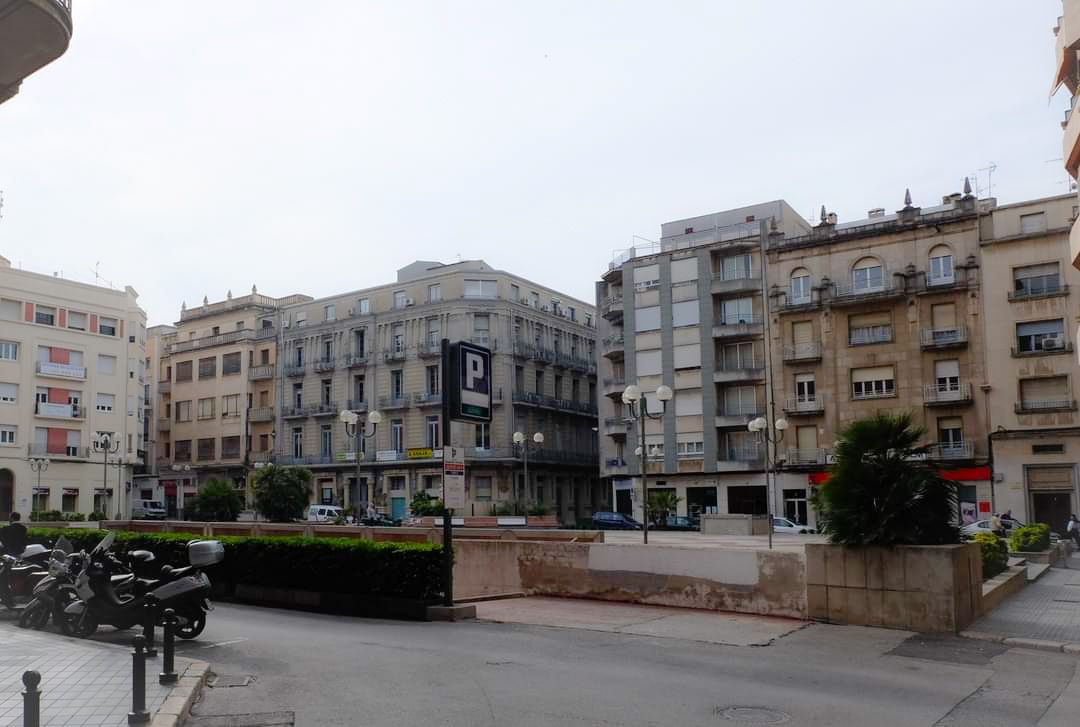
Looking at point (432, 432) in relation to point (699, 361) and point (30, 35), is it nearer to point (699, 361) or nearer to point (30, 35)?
point (699, 361)

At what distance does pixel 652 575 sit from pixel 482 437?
154ft

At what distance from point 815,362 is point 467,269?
24.3m

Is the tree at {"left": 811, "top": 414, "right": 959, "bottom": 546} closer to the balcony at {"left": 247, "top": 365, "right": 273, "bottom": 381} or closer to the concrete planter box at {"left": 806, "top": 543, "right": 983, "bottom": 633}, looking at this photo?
the concrete planter box at {"left": 806, "top": 543, "right": 983, "bottom": 633}

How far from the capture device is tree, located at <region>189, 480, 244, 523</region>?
42656 millimetres

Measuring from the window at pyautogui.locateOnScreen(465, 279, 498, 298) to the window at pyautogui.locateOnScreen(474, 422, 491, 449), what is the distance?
28.3 ft

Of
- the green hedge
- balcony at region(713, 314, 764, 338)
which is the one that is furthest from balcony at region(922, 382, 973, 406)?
the green hedge

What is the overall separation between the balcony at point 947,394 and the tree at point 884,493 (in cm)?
3674

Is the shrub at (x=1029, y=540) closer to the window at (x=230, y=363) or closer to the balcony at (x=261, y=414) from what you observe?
the balcony at (x=261, y=414)

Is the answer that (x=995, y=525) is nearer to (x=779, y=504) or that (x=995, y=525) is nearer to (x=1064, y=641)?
(x=1064, y=641)

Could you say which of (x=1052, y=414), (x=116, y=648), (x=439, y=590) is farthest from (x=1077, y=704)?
(x=1052, y=414)

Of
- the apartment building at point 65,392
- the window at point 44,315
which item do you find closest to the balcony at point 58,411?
the apartment building at point 65,392

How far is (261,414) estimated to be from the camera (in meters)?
70.9

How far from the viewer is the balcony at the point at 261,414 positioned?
70.6 meters

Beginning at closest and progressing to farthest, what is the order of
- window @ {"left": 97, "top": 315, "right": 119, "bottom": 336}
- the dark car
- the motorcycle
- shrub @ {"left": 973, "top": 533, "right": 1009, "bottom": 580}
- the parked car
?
the motorcycle, shrub @ {"left": 973, "top": 533, "right": 1009, "bottom": 580}, the parked car, the dark car, window @ {"left": 97, "top": 315, "right": 119, "bottom": 336}
